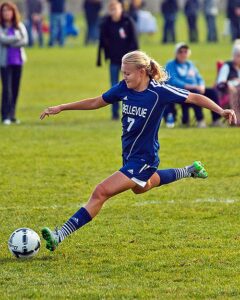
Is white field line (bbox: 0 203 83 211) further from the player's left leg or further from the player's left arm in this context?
the player's left arm

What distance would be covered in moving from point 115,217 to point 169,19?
104 ft

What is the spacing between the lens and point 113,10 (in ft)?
64.8

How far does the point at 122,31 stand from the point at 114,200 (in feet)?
→ 27.5

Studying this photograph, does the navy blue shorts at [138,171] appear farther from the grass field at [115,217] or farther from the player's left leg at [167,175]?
the grass field at [115,217]

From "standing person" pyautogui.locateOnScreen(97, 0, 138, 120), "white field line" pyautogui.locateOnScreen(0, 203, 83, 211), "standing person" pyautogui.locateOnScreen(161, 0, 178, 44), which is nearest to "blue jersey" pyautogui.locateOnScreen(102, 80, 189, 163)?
"white field line" pyautogui.locateOnScreen(0, 203, 83, 211)

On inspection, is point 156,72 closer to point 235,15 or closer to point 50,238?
point 50,238

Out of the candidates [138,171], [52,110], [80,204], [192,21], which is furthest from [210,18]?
[138,171]

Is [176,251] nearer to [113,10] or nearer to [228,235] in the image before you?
[228,235]

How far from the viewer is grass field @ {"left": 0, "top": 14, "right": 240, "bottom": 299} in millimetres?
7812

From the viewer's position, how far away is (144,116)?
9.09 meters

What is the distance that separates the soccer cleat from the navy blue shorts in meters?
0.81

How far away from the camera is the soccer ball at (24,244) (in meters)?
8.64

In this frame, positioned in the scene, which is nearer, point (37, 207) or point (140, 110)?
point (140, 110)

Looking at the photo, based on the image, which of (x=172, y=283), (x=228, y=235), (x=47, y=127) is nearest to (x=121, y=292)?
(x=172, y=283)
